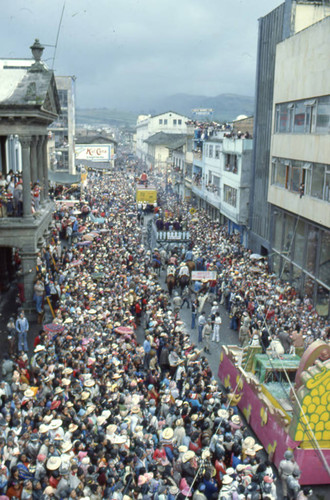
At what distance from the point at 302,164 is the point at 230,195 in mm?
15953

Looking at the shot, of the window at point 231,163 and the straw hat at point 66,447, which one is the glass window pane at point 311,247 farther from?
the straw hat at point 66,447

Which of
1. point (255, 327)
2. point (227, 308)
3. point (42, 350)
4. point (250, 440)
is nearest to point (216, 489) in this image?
point (250, 440)

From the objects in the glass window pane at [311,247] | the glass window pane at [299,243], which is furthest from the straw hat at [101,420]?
the glass window pane at [299,243]

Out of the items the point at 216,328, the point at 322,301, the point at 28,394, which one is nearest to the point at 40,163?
the point at 216,328

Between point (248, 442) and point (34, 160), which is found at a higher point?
point (34, 160)

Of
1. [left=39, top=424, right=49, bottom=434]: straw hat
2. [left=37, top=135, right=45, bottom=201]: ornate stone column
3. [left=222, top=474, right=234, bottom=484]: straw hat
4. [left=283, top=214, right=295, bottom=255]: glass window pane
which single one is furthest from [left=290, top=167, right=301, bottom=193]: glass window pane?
[left=39, top=424, right=49, bottom=434]: straw hat

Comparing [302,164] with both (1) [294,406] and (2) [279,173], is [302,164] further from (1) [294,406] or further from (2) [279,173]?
(1) [294,406]

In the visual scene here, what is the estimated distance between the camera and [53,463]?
34.5ft

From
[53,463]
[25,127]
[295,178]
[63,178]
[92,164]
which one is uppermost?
[25,127]

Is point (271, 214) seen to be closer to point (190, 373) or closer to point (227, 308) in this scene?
point (227, 308)

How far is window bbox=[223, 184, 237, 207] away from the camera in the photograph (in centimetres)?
4208

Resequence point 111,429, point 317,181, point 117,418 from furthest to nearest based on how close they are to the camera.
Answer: point 317,181, point 117,418, point 111,429

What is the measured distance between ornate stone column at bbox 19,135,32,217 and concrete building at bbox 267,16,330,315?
13.6m

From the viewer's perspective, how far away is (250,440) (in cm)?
1253
